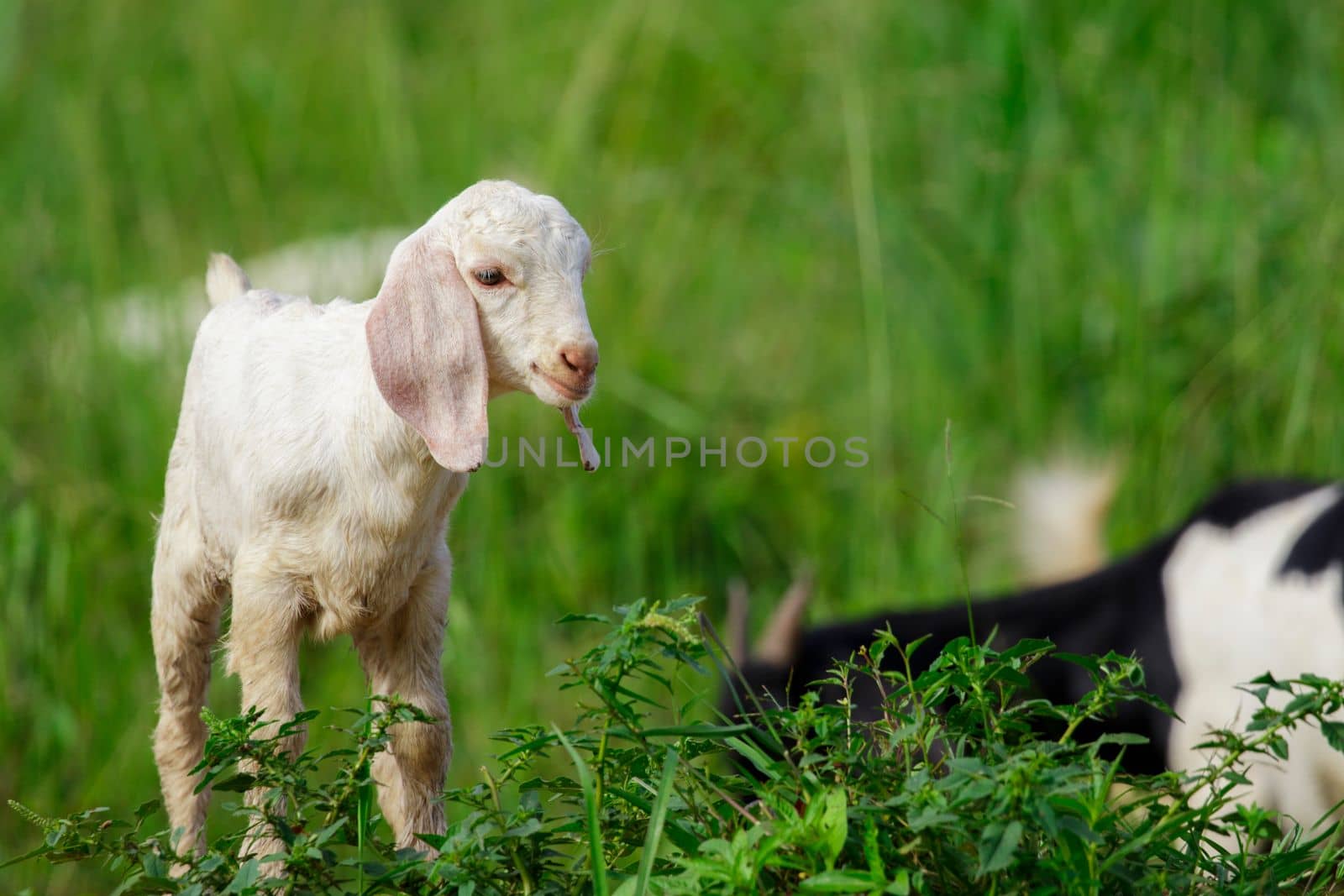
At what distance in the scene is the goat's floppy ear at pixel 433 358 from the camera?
1.29 meters

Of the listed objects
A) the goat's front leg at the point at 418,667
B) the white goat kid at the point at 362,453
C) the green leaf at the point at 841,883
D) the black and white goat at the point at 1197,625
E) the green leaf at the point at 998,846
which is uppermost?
the white goat kid at the point at 362,453

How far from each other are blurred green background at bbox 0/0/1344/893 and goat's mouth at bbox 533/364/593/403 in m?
3.10

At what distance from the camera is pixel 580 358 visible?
130 centimetres

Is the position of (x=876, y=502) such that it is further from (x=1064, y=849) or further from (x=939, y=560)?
(x=1064, y=849)

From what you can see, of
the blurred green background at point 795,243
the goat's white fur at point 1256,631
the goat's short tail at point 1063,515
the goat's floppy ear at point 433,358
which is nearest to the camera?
the goat's floppy ear at point 433,358

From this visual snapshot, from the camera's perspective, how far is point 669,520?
5.46 m


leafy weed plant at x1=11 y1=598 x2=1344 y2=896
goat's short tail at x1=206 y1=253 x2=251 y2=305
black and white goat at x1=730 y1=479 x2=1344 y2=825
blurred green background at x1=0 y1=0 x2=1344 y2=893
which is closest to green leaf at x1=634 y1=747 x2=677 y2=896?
leafy weed plant at x1=11 y1=598 x2=1344 y2=896

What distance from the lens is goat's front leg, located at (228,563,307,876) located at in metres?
1.40

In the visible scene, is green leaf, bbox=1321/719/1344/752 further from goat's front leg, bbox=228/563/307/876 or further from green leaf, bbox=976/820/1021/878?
goat's front leg, bbox=228/563/307/876

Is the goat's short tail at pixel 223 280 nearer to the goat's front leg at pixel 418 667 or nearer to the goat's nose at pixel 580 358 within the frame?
the goat's front leg at pixel 418 667

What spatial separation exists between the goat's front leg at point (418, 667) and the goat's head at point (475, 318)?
23cm

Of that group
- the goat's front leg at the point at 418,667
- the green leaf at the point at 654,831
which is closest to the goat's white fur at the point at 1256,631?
the green leaf at the point at 654,831

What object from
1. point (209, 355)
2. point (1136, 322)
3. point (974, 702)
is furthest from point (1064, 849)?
point (1136, 322)

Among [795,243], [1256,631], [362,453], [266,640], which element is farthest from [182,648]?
[795,243]
